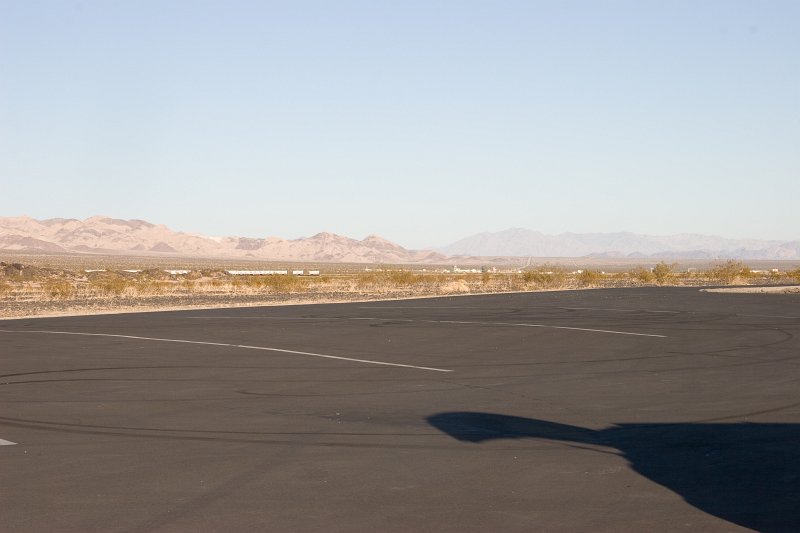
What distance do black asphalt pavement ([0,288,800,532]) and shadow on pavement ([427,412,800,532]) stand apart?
3cm

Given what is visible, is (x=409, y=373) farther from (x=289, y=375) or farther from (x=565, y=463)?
(x=565, y=463)

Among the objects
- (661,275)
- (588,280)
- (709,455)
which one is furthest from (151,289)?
(709,455)

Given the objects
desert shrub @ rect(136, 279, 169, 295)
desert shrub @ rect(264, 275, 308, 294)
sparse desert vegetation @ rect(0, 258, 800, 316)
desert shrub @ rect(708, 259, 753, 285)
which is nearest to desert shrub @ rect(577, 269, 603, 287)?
sparse desert vegetation @ rect(0, 258, 800, 316)

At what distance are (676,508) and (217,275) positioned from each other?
8151cm

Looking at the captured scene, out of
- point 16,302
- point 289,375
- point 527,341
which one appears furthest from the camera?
point 16,302

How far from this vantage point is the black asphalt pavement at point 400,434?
789 cm

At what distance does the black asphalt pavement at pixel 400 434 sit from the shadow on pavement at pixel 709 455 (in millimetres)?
31

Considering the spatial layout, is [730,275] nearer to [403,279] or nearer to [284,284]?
[403,279]

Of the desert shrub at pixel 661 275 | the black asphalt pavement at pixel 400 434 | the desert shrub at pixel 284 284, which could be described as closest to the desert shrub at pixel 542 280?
the desert shrub at pixel 661 275

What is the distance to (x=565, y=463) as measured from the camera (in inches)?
384

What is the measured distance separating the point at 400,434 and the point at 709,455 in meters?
3.19

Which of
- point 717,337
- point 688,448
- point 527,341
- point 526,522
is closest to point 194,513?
point 526,522

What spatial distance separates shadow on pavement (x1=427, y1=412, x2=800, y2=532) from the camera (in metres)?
7.98

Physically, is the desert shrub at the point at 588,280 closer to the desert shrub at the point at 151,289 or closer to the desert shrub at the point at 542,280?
the desert shrub at the point at 542,280
